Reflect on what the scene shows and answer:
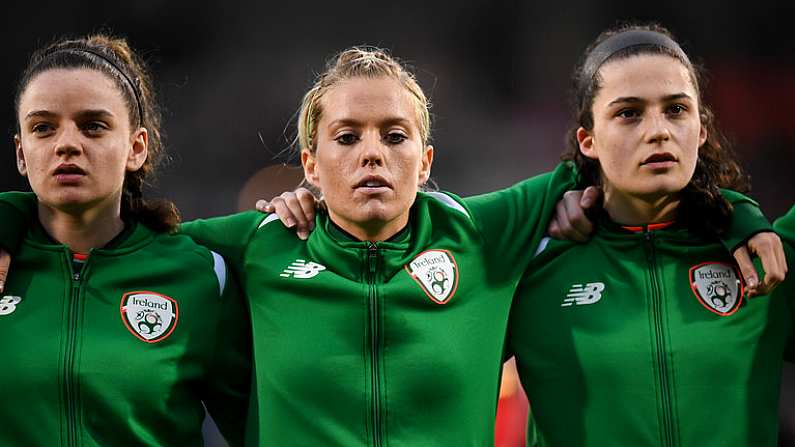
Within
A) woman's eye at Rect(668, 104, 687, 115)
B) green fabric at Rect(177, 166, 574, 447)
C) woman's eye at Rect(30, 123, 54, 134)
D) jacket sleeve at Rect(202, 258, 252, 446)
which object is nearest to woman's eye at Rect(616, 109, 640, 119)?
woman's eye at Rect(668, 104, 687, 115)

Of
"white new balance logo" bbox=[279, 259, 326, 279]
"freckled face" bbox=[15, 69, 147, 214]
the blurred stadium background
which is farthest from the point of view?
the blurred stadium background

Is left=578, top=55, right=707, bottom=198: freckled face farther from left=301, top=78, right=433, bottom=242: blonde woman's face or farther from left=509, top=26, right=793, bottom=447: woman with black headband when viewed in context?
left=301, top=78, right=433, bottom=242: blonde woman's face

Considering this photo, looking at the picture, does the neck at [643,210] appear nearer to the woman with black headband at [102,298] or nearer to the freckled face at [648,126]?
the freckled face at [648,126]

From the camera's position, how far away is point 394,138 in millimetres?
3184

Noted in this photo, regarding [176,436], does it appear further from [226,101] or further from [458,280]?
[226,101]

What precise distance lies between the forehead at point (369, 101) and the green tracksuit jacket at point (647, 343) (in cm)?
73

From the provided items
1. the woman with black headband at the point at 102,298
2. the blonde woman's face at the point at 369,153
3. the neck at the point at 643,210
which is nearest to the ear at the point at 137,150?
the woman with black headband at the point at 102,298

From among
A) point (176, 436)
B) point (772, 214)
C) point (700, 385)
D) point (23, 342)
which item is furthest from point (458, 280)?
point (772, 214)

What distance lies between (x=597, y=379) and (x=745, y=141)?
646 centimetres

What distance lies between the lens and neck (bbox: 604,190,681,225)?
3.36 m

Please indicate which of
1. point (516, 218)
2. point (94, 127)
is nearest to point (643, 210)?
point (516, 218)

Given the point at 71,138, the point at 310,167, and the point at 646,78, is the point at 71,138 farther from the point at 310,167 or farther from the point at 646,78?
the point at 646,78

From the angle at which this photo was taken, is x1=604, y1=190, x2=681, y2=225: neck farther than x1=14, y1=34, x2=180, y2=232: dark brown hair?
Yes

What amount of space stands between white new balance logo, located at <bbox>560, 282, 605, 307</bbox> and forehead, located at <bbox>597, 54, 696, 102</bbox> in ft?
2.12
